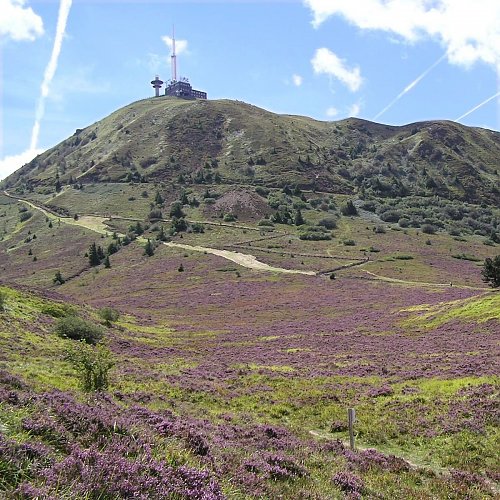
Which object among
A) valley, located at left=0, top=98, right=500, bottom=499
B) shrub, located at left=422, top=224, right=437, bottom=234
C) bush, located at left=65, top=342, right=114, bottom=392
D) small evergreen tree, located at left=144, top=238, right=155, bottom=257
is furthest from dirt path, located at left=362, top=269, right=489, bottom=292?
shrub, located at left=422, top=224, right=437, bottom=234

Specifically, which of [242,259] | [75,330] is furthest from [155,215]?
[75,330]

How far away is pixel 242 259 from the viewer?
12650cm

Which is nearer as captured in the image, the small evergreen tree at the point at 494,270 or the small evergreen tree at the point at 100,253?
the small evergreen tree at the point at 494,270

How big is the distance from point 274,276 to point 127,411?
91.9 metres

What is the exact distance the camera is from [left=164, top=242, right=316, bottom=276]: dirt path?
11273cm

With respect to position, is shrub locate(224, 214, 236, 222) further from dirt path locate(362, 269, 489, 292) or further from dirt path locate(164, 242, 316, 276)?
dirt path locate(362, 269, 489, 292)

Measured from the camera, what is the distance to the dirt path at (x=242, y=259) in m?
113

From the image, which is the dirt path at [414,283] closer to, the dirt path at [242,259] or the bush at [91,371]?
the dirt path at [242,259]

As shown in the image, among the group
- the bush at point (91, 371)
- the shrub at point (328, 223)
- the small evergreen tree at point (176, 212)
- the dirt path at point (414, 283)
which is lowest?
the dirt path at point (414, 283)

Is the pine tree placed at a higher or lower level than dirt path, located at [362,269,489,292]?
higher

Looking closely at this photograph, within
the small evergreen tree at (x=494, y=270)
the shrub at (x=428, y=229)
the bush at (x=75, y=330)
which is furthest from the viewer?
the shrub at (x=428, y=229)

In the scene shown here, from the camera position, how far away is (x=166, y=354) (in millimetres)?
39031

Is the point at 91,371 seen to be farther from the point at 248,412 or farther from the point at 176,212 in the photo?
the point at 176,212

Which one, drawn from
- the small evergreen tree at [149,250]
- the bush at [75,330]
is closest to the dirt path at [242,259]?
the small evergreen tree at [149,250]
